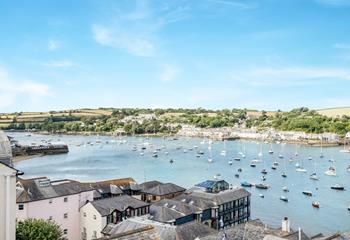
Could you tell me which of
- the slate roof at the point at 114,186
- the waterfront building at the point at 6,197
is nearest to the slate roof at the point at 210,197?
the slate roof at the point at 114,186

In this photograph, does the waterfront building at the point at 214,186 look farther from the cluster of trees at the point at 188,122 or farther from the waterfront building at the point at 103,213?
the cluster of trees at the point at 188,122

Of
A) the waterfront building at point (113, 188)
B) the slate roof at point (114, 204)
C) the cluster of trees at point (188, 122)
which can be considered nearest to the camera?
the slate roof at point (114, 204)

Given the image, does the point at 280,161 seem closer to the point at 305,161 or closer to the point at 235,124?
the point at 305,161

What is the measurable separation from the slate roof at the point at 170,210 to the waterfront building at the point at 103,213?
0.76m

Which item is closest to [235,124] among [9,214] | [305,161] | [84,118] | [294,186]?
[84,118]

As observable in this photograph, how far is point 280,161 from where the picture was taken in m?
68.0

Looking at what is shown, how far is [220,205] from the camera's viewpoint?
26.8 meters

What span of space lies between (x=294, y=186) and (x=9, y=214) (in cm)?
3931

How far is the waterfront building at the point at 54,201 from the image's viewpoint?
72.0 ft

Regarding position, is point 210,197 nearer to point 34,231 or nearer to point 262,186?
point 34,231

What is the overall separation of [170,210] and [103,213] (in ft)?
12.1

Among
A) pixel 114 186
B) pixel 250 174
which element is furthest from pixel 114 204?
pixel 250 174

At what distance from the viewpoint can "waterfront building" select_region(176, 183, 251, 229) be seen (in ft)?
86.1

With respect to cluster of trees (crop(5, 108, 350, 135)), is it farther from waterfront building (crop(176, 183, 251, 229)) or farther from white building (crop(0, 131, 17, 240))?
white building (crop(0, 131, 17, 240))
